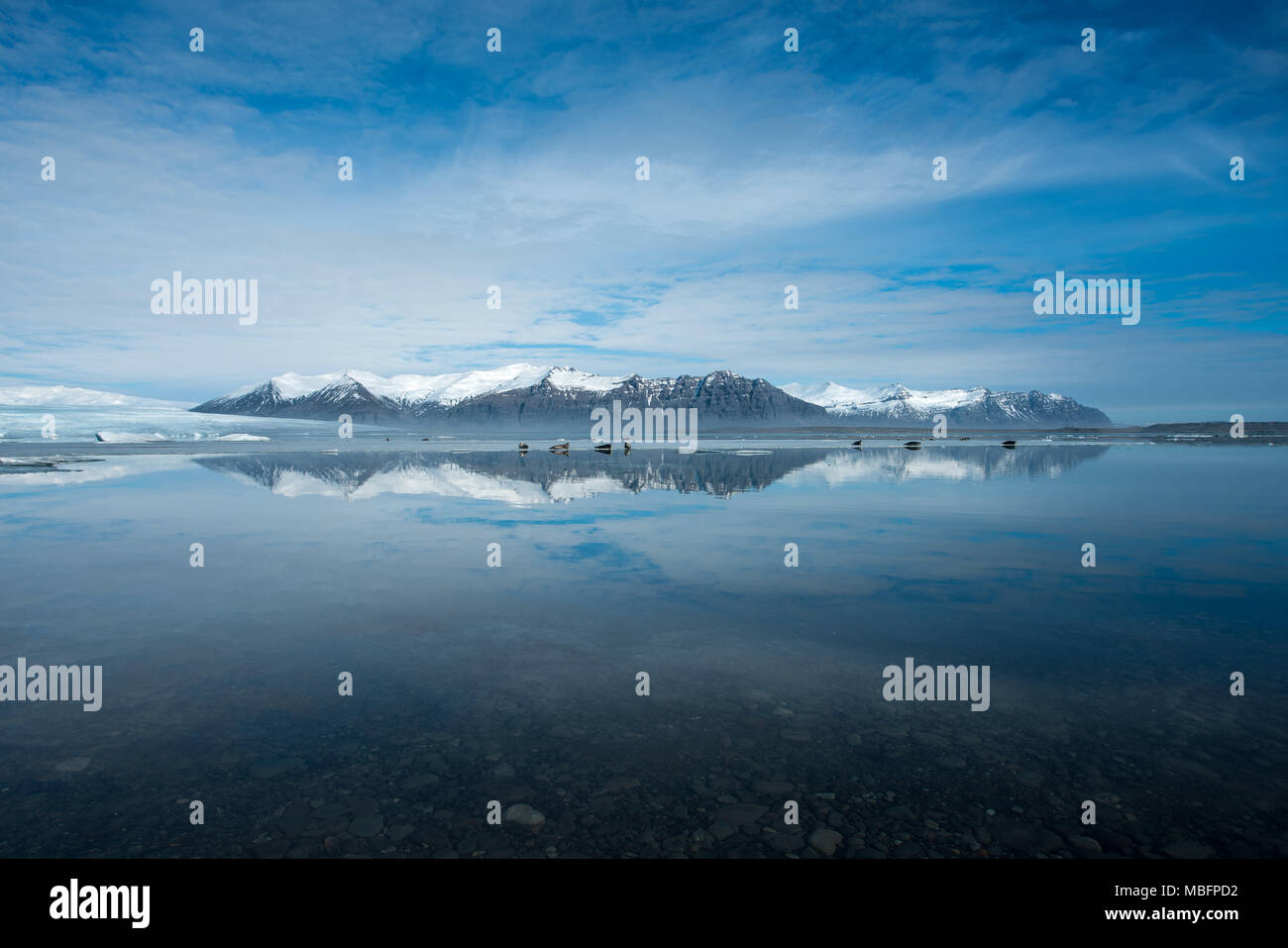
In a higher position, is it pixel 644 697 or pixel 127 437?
pixel 127 437

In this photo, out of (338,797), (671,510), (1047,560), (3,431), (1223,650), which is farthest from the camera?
(3,431)

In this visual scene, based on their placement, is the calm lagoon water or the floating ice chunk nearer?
the calm lagoon water

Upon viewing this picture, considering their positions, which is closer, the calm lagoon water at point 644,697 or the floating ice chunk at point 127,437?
the calm lagoon water at point 644,697

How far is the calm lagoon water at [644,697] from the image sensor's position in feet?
17.3

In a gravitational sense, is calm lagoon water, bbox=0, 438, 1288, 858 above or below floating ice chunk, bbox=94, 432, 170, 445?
below

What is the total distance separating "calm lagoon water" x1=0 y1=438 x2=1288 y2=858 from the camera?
5.27 m

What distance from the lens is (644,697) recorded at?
7691 millimetres

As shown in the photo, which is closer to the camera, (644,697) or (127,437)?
(644,697)

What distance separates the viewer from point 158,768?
6.07 meters

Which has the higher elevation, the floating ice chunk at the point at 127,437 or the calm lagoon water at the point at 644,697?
the floating ice chunk at the point at 127,437
